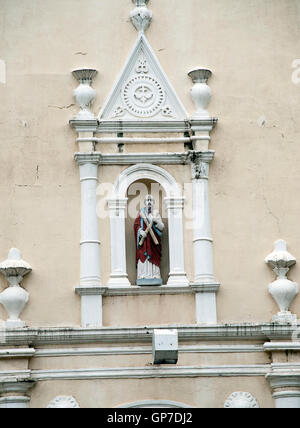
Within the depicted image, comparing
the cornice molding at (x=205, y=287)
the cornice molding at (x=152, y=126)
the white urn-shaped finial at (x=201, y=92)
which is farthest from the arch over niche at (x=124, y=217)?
the white urn-shaped finial at (x=201, y=92)

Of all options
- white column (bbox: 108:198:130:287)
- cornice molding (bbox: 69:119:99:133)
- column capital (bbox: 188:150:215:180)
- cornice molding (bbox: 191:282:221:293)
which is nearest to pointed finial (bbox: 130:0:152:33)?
cornice molding (bbox: 69:119:99:133)

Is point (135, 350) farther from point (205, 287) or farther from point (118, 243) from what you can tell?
point (118, 243)

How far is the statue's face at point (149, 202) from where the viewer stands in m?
14.7

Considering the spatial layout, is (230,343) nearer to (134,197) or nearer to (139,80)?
(134,197)

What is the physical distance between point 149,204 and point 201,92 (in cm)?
151

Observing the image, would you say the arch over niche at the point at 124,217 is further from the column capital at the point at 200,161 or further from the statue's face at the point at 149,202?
the column capital at the point at 200,161

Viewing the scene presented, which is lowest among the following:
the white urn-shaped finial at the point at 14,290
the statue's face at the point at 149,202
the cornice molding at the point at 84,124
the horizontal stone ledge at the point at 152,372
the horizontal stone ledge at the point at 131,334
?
the horizontal stone ledge at the point at 152,372

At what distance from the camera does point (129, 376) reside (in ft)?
46.1

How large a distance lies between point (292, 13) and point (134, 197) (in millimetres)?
Answer: 3019

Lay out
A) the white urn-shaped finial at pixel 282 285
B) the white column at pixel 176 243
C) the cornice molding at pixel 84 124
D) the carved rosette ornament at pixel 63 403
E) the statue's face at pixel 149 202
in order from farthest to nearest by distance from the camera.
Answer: the cornice molding at pixel 84 124, the statue's face at pixel 149 202, the white column at pixel 176 243, the white urn-shaped finial at pixel 282 285, the carved rosette ornament at pixel 63 403

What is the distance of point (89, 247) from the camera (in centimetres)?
1442

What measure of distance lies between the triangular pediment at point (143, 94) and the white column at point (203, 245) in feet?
2.07

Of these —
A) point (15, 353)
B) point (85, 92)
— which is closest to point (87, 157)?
point (85, 92)

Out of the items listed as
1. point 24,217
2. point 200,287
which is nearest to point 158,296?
point 200,287
